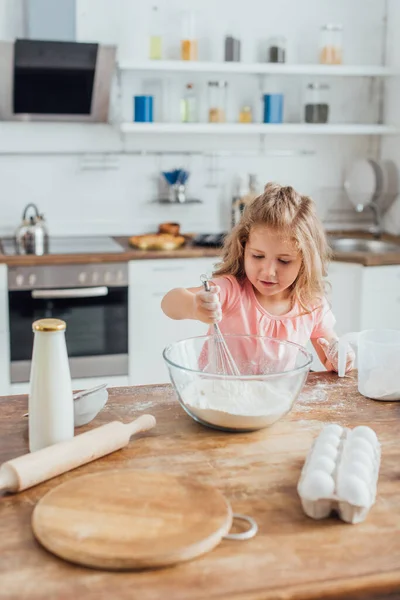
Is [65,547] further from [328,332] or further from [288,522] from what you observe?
[328,332]

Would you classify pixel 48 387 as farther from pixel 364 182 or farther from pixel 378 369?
pixel 364 182

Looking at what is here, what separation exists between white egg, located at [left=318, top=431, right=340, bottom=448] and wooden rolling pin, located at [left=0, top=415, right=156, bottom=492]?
1.14ft

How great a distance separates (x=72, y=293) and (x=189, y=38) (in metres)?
1.43

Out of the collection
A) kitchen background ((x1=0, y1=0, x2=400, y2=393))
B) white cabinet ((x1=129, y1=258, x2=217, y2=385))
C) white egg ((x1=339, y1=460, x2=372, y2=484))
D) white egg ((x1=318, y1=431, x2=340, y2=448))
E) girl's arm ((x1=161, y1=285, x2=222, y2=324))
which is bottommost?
white cabinet ((x1=129, y1=258, x2=217, y2=385))

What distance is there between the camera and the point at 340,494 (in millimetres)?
1120

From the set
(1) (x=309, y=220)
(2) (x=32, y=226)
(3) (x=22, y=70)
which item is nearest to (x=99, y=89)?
(3) (x=22, y=70)

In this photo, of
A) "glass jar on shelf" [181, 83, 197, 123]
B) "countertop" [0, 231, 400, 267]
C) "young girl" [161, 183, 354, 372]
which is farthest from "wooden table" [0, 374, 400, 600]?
"glass jar on shelf" [181, 83, 197, 123]

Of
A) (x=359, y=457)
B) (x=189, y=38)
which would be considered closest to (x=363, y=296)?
(x=189, y=38)

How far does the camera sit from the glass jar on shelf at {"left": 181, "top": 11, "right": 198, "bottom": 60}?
381cm

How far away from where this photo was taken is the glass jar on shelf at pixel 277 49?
12.9ft

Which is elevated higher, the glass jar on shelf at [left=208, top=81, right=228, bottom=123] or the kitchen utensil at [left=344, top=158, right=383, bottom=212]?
the glass jar on shelf at [left=208, top=81, right=228, bottom=123]

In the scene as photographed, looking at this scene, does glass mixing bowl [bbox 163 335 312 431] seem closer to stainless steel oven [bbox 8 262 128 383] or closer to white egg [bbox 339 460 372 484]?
white egg [bbox 339 460 372 484]

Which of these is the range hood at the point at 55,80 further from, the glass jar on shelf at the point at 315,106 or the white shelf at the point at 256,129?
the glass jar on shelf at the point at 315,106

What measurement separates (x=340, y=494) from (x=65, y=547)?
1.31 feet
